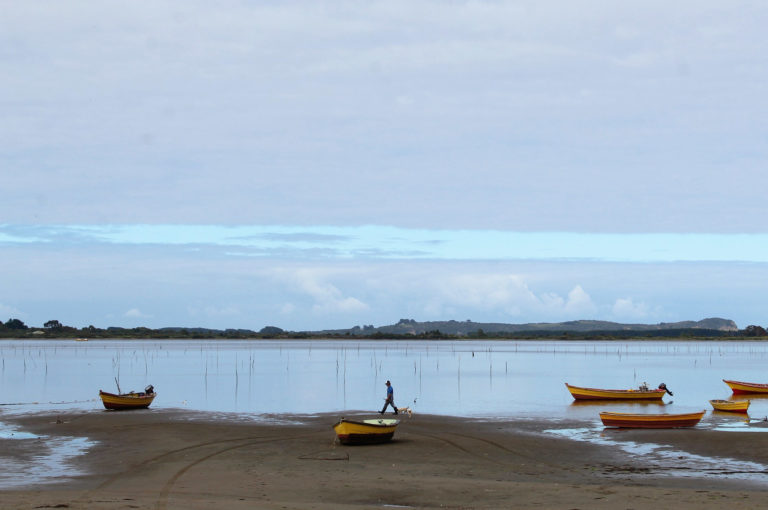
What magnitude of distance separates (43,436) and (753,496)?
26.9 m

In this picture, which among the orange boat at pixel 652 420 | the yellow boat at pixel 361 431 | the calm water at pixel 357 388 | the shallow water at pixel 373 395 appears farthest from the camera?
the calm water at pixel 357 388

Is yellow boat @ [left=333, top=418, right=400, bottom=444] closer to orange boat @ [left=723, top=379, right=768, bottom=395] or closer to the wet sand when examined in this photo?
the wet sand

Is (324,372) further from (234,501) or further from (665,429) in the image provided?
(234,501)

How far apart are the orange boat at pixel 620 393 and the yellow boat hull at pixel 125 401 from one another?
26.4m

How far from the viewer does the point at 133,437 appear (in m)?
32.6

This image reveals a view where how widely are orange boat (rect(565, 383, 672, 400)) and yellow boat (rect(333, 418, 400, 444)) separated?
83.1 feet

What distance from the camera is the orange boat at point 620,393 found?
5166 cm

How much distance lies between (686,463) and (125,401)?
3116cm

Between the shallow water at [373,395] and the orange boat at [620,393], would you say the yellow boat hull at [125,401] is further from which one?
the orange boat at [620,393]

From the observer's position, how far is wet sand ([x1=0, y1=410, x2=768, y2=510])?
1903cm

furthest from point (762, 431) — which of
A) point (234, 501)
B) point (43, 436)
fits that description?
point (43, 436)

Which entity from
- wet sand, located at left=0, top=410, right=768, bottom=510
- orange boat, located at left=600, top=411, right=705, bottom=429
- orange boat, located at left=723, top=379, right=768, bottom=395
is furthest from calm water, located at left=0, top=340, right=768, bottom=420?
wet sand, located at left=0, top=410, right=768, bottom=510

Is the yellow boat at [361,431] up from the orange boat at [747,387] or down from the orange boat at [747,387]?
up

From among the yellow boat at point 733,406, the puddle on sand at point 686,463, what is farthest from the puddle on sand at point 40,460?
the yellow boat at point 733,406
